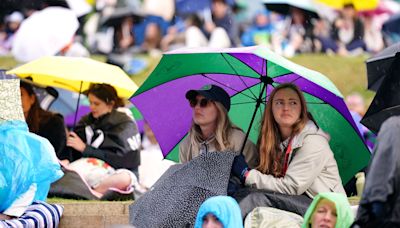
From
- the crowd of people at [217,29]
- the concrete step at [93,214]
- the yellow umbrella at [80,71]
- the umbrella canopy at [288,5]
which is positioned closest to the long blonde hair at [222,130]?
the concrete step at [93,214]

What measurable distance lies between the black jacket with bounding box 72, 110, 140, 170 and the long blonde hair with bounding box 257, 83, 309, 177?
2.82m

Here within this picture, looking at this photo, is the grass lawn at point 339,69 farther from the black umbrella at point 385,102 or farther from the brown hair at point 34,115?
the black umbrella at point 385,102

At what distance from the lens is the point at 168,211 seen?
9.97 meters

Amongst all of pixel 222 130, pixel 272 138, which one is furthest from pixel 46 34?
pixel 272 138

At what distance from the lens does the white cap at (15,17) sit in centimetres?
2364

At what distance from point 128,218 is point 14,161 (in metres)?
1.10

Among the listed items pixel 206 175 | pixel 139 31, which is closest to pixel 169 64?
pixel 206 175

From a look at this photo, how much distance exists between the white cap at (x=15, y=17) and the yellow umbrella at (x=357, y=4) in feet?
17.8

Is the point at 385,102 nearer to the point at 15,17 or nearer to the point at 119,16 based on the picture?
the point at 119,16

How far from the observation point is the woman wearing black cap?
10633 mm

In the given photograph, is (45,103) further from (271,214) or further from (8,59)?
(8,59)

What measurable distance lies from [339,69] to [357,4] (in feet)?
6.80

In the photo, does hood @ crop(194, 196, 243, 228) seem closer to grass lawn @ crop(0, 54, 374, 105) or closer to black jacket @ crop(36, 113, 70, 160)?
black jacket @ crop(36, 113, 70, 160)

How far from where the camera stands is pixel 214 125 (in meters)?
10.7
